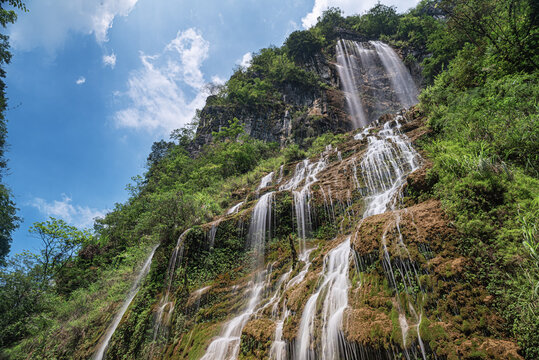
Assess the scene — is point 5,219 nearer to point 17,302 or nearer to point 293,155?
point 17,302

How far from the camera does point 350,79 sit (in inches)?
1351

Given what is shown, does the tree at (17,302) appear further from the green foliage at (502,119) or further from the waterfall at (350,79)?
the waterfall at (350,79)

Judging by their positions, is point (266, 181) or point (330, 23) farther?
point (330, 23)

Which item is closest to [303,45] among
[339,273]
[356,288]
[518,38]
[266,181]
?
[266,181]

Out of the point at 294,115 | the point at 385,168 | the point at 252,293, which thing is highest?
the point at 294,115

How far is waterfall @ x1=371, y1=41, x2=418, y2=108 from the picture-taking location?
30516 mm

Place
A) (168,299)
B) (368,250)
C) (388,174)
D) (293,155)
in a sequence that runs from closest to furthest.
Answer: (368,250)
(168,299)
(388,174)
(293,155)

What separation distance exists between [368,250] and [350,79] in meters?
35.3

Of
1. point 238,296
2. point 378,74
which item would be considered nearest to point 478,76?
point 238,296

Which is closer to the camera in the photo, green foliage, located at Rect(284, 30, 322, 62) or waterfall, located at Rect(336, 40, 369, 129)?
waterfall, located at Rect(336, 40, 369, 129)

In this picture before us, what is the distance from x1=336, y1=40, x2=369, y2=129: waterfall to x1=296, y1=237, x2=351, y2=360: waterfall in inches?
1022

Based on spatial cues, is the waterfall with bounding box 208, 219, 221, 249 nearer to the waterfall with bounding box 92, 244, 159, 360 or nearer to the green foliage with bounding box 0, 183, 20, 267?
the waterfall with bounding box 92, 244, 159, 360

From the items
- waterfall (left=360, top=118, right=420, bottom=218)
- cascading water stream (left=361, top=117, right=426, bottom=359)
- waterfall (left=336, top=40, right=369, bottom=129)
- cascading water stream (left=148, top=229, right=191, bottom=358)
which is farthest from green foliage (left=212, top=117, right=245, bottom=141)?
cascading water stream (left=148, top=229, right=191, bottom=358)

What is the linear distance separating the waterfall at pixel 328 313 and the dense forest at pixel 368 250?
134 millimetres
